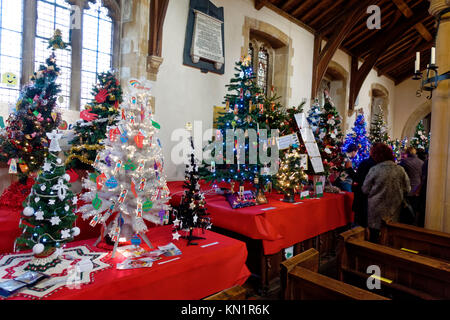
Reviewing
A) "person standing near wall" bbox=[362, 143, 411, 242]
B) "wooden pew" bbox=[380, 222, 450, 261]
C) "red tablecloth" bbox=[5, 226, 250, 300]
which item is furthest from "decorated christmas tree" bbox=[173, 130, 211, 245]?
"person standing near wall" bbox=[362, 143, 411, 242]

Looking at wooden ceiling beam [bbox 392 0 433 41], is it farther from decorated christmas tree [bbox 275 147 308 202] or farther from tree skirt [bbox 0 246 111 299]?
tree skirt [bbox 0 246 111 299]

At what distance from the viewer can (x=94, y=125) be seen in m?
3.57

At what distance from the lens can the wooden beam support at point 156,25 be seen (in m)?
4.26

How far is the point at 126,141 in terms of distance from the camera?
1.93m

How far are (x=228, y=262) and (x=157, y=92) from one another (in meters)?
3.30

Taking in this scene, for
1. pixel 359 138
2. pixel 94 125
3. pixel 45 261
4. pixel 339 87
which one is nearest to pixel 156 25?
pixel 94 125

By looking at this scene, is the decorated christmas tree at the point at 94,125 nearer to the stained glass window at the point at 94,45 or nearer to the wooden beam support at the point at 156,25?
the stained glass window at the point at 94,45

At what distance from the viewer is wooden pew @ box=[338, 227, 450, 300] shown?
5.80 ft

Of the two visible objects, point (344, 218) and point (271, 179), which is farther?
point (344, 218)

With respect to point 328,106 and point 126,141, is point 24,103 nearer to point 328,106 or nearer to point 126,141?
point 126,141

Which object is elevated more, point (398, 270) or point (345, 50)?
point (345, 50)

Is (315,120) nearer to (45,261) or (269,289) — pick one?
(269,289)

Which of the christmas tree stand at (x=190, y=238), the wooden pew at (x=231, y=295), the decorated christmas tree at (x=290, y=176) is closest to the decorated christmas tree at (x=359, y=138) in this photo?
the decorated christmas tree at (x=290, y=176)
